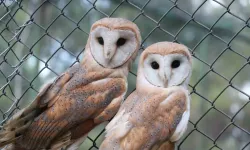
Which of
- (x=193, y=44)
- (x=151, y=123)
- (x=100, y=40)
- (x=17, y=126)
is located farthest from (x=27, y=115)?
(x=193, y=44)

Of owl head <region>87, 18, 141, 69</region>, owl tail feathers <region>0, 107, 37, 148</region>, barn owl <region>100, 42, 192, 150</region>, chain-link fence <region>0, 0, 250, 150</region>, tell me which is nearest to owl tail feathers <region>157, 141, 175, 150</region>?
barn owl <region>100, 42, 192, 150</region>

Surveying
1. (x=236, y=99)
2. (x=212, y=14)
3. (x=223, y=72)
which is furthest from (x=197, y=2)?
(x=236, y=99)

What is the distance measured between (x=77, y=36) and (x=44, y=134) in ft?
4.80

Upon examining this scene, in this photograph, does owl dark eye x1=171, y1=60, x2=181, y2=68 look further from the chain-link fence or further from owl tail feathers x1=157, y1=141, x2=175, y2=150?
the chain-link fence

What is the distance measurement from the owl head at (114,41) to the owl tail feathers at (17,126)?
25 cm

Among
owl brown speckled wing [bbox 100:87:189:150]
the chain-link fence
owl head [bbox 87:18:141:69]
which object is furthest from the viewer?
the chain-link fence

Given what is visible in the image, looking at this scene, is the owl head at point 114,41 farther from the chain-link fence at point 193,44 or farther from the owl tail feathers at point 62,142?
the chain-link fence at point 193,44

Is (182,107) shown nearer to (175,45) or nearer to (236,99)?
(175,45)

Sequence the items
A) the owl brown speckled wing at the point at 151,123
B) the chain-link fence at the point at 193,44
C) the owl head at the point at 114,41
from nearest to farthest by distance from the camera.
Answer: the owl brown speckled wing at the point at 151,123
the owl head at the point at 114,41
the chain-link fence at the point at 193,44

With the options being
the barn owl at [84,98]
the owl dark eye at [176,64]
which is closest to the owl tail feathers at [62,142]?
the barn owl at [84,98]

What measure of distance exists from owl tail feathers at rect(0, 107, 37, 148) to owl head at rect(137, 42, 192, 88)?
0.37 m

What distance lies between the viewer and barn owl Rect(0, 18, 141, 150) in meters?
1.56

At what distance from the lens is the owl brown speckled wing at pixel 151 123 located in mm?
1407

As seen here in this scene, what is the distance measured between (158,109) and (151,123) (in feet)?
0.14
